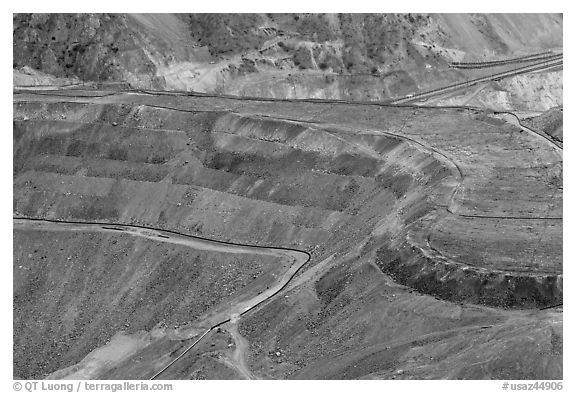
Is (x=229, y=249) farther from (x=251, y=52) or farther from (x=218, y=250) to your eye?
(x=251, y=52)

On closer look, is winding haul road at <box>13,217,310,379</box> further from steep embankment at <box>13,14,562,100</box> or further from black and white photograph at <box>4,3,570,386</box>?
steep embankment at <box>13,14,562,100</box>

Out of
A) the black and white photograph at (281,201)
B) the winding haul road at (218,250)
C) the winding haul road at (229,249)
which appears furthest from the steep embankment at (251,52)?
the winding haul road at (218,250)

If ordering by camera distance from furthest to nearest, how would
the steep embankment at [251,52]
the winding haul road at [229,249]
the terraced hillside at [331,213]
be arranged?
the steep embankment at [251,52], the winding haul road at [229,249], the terraced hillside at [331,213]

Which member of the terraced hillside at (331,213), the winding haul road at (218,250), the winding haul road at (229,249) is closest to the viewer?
the terraced hillside at (331,213)

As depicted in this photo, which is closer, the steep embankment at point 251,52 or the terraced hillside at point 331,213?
the terraced hillside at point 331,213

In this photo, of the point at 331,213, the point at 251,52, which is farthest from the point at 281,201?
the point at 251,52

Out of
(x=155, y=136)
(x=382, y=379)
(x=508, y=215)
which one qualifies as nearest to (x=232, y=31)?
(x=155, y=136)

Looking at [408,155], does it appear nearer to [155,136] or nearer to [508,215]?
[508,215]

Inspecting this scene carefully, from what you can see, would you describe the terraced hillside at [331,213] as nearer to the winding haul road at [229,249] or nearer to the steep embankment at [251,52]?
the winding haul road at [229,249]
